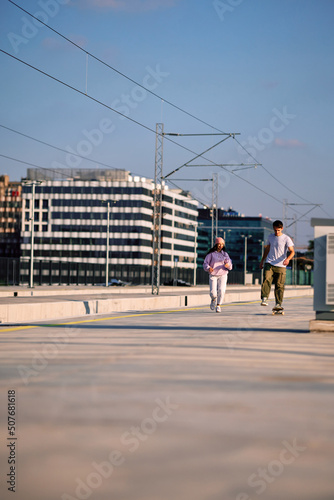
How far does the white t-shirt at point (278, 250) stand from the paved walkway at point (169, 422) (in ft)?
22.2

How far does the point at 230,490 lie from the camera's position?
310cm

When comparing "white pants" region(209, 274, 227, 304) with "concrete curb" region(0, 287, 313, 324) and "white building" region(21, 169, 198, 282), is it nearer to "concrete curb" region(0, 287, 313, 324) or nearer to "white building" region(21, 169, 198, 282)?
"concrete curb" region(0, 287, 313, 324)

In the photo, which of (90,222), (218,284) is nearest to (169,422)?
(218,284)

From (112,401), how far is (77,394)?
1.25 feet

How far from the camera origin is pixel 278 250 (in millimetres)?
15422

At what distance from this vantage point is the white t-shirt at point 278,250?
15.3 m

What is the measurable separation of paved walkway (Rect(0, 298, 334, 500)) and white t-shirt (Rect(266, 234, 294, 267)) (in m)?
6.76

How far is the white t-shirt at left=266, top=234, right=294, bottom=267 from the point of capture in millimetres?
15336

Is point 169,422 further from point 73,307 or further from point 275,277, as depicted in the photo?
point 73,307

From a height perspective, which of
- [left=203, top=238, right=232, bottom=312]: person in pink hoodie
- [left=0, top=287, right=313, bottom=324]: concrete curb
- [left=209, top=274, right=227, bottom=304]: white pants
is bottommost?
[left=0, top=287, right=313, bottom=324]: concrete curb

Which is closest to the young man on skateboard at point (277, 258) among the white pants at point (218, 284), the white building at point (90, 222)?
the white pants at point (218, 284)

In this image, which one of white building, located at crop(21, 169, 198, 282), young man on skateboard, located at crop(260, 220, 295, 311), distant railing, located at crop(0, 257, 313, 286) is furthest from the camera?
white building, located at crop(21, 169, 198, 282)

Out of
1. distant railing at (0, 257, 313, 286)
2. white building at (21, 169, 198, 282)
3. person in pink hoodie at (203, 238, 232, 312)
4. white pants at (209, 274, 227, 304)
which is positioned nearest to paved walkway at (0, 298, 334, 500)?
person in pink hoodie at (203, 238, 232, 312)

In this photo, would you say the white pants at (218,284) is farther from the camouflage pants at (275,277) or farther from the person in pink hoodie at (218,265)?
the camouflage pants at (275,277)
